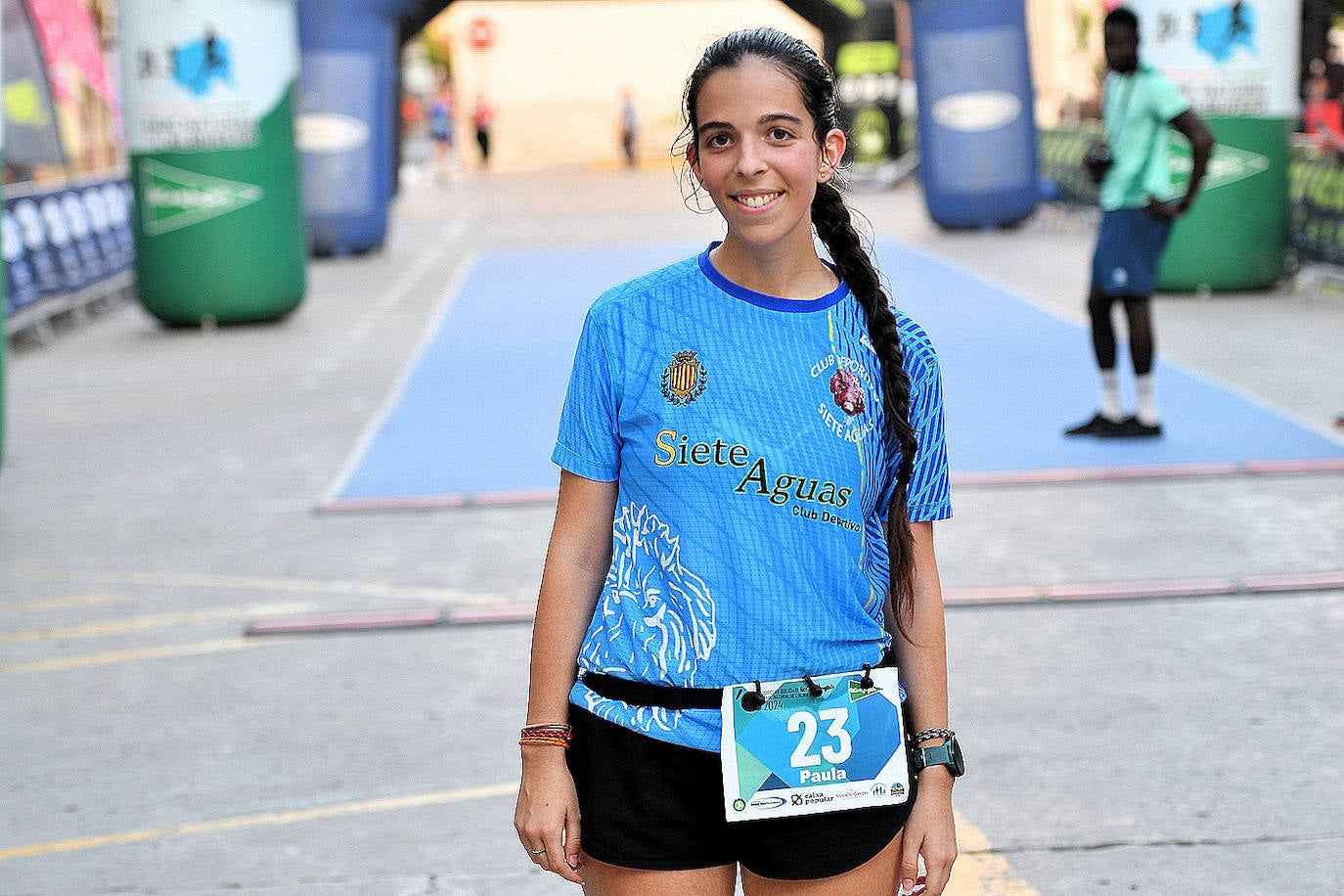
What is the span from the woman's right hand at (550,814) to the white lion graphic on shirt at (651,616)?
9 cm

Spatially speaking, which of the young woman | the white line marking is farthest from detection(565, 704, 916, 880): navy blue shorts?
the white line marking

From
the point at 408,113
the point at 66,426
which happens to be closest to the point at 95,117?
the point at 66,426

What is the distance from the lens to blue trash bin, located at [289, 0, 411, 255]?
1941 cm

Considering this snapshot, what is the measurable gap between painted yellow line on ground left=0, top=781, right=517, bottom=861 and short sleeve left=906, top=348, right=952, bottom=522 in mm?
2408

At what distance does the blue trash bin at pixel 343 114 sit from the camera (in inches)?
764

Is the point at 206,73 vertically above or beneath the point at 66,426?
above

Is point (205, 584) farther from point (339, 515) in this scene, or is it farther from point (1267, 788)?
point (1267, 788)

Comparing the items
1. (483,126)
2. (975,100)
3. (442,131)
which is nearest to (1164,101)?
(975,100)

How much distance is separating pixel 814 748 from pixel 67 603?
194 inches

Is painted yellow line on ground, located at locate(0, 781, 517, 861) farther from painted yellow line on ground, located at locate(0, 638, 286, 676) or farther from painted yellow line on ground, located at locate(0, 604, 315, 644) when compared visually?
painted yellow line on ground, located at locate(0, 604, 315, 644)

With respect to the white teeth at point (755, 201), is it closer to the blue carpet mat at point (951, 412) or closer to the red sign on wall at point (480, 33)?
the blue carpet mat at point (951, 412)

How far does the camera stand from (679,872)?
2.16 metres

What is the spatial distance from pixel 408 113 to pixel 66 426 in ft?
153

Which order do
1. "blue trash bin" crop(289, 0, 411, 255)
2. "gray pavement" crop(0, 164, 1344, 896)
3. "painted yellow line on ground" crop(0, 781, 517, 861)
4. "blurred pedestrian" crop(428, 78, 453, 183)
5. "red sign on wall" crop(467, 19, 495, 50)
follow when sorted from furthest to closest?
"red sign on wall" crop(467, 19, 495, 50), "blurred pedestrian" crop(428, 78, 453, 183), "blue trash bin" crop(289, 0, 411, 255), "painted yellow line on ground" crop(0, 781, 517, 861), "gray pavement" crop(0, 164, 1344, 896)
